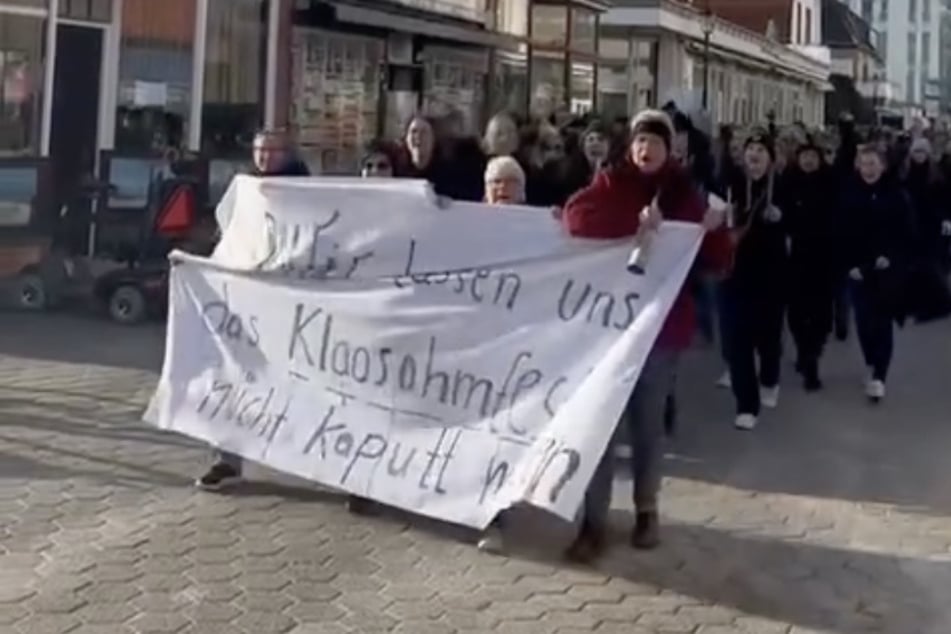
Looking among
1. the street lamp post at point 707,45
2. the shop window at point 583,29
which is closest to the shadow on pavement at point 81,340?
the shop window at point 583,29

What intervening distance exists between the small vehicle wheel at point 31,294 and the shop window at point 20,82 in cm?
135

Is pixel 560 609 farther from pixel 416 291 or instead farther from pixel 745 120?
pixel 745 120

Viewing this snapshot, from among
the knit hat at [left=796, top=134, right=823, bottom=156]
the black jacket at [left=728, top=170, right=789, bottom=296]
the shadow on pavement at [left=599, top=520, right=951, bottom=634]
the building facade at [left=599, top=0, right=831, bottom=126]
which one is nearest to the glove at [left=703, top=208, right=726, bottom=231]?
the shadow on pavement at [left=599, top=520, right=951, bottom=634]

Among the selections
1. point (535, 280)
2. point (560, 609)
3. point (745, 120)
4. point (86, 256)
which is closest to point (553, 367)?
point (535, 280)

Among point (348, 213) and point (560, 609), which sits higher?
point (348, 213)

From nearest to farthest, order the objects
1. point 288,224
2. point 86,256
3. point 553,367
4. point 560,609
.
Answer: point 560,609 → point 553,367 → point 288,224 → point 86,256

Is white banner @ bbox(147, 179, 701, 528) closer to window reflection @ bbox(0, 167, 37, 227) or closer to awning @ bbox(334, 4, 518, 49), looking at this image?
window reflection @ bbox(0, 167, 37, 227)

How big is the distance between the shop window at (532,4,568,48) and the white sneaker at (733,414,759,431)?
63.2ft

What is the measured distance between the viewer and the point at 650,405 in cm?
762

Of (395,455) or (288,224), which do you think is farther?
(288,224)

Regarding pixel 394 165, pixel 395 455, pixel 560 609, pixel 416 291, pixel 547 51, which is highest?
pixel 547 51

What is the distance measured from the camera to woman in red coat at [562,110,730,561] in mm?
7465

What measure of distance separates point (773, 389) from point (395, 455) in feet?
16.4

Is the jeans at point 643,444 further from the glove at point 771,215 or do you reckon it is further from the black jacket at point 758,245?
the glove at point 771,215
